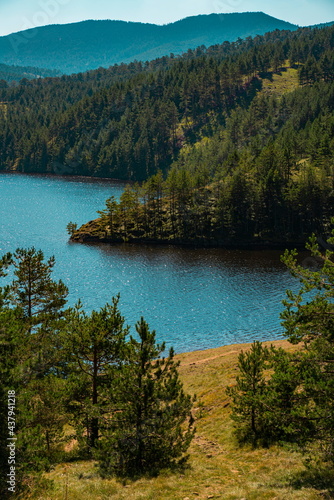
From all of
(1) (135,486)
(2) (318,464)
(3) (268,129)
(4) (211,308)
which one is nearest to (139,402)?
(1) (135,486)

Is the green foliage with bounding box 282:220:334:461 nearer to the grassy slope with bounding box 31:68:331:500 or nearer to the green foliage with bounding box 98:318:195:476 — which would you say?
the grassy slope with bounding box 31:68:331:500

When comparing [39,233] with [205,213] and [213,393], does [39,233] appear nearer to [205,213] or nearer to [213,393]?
[205,213]

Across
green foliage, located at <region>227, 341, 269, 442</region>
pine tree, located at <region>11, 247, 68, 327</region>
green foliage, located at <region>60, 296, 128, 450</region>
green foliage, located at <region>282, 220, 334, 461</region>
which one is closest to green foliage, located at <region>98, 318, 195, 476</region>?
green foliage, located at <region>60, 296, 128, 450</region>

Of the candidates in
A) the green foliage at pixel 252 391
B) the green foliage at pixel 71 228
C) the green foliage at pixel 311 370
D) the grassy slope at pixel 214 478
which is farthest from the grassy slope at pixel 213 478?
the green foliage at pixel 71 228

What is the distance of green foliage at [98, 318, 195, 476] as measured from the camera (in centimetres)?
2219

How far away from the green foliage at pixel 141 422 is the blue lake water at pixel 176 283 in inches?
1341

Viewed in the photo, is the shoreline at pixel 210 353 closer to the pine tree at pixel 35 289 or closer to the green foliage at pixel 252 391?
the pine tree at pixel 35 289

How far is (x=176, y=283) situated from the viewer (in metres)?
85.4

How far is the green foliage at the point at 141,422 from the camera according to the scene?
22188 millimetres

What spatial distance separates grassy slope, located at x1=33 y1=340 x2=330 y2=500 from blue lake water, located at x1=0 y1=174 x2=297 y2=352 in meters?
30.5

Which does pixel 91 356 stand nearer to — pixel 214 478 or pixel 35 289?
pixel 214 478

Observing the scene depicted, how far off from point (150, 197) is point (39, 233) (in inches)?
1276

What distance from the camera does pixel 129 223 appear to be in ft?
415

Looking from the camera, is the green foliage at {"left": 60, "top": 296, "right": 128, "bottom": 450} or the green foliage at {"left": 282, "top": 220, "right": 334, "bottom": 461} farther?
the green foliage at {"left": 60, "top": 296, "right": 128, "bottom": 450}
